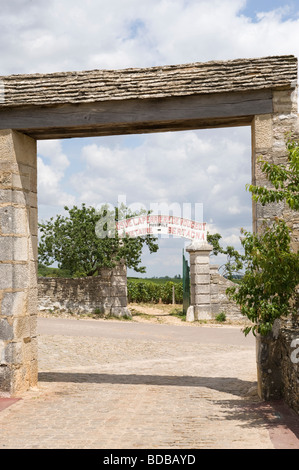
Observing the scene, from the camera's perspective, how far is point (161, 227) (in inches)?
776

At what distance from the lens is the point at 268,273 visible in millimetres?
5910

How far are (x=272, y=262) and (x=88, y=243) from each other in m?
14.8

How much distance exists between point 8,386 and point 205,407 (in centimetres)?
276

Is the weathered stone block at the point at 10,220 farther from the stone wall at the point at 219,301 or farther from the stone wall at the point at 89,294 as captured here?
the stone wall at the point at 219,301

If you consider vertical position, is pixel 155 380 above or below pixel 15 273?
below

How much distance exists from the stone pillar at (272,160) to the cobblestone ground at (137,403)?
448 mm

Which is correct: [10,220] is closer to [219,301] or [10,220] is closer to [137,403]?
[137,403]

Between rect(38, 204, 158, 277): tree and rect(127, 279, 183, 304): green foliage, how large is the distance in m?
5.26

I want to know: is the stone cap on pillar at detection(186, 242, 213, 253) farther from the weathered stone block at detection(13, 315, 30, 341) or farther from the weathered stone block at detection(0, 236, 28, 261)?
the weathered stone block at detection(0, 236, 28, 261)

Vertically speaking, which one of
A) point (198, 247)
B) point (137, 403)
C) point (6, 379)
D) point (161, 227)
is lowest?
point (137, 403)

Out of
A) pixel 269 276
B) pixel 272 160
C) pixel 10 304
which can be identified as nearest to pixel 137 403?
pixel 10 304

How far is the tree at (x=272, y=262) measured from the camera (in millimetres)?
5785

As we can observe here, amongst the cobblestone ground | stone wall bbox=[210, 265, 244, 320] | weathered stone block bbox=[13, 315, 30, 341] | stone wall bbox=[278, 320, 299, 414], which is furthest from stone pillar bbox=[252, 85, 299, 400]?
stone wall bbox=[210, 265, 244, 320]
